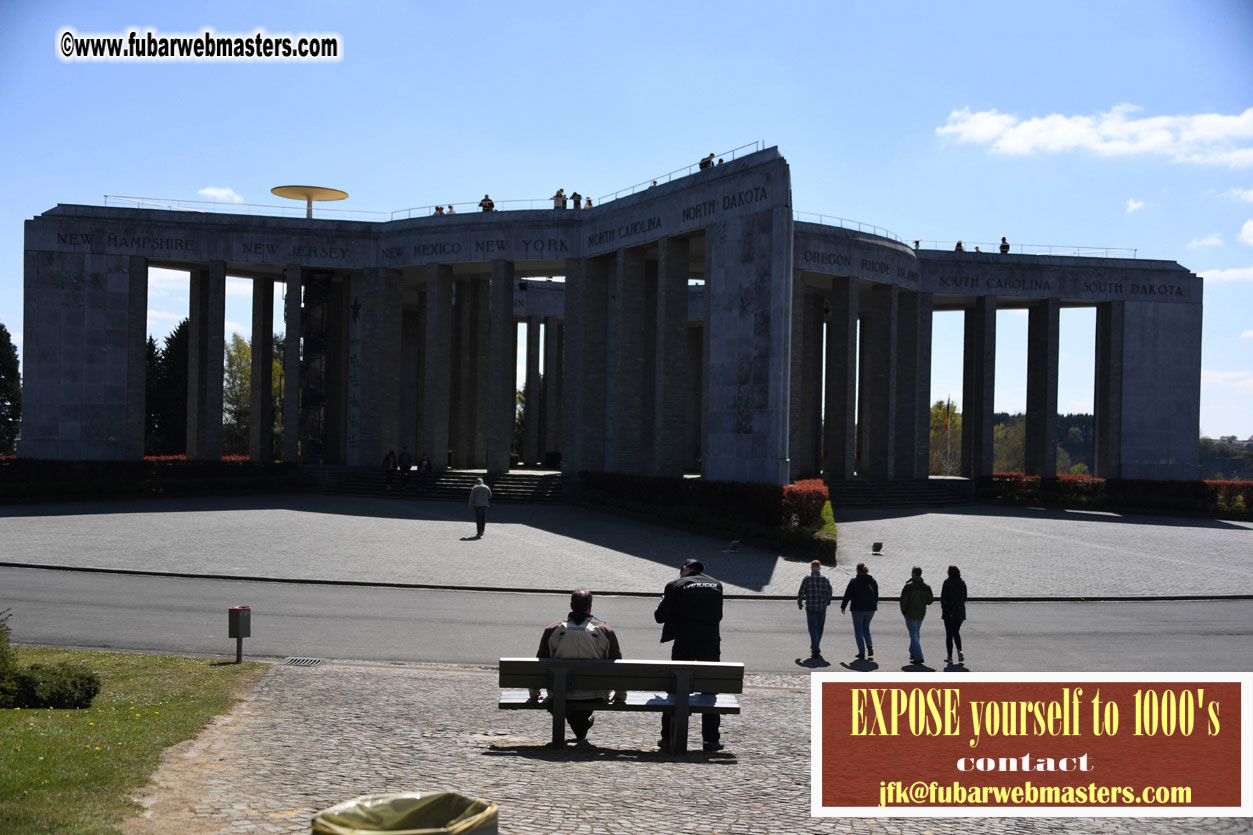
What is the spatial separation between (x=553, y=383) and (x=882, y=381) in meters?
23.4

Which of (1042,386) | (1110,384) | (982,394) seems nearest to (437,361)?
(982,394)

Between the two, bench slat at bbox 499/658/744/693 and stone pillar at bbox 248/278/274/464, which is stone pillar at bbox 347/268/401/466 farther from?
bench slat at bbox 499/658/744/693

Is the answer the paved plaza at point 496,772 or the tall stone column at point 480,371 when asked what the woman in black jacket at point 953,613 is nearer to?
the paved plaza at point 496,772

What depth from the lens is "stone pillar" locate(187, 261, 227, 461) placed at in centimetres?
4794

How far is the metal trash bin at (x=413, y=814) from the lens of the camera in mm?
5180

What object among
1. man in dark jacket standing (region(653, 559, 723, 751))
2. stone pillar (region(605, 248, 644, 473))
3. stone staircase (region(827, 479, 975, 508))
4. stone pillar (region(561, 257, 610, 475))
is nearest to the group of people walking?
man in dark jacket standing (region(653, 559, 723, 751))

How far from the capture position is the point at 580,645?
10250 mm

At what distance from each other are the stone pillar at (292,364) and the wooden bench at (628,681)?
4088 centimetres

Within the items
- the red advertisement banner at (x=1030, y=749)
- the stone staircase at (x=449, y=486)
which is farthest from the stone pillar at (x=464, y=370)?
the red advertisement banner at (x=1030, y=749)

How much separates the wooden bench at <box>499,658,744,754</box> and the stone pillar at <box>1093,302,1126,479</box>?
46894mm

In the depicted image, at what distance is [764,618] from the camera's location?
2069 centimetres

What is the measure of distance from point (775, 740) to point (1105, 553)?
2374 cm

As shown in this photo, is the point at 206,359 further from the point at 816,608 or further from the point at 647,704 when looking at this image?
the point at 647,704

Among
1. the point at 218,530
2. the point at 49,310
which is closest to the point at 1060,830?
the point at 218,530
